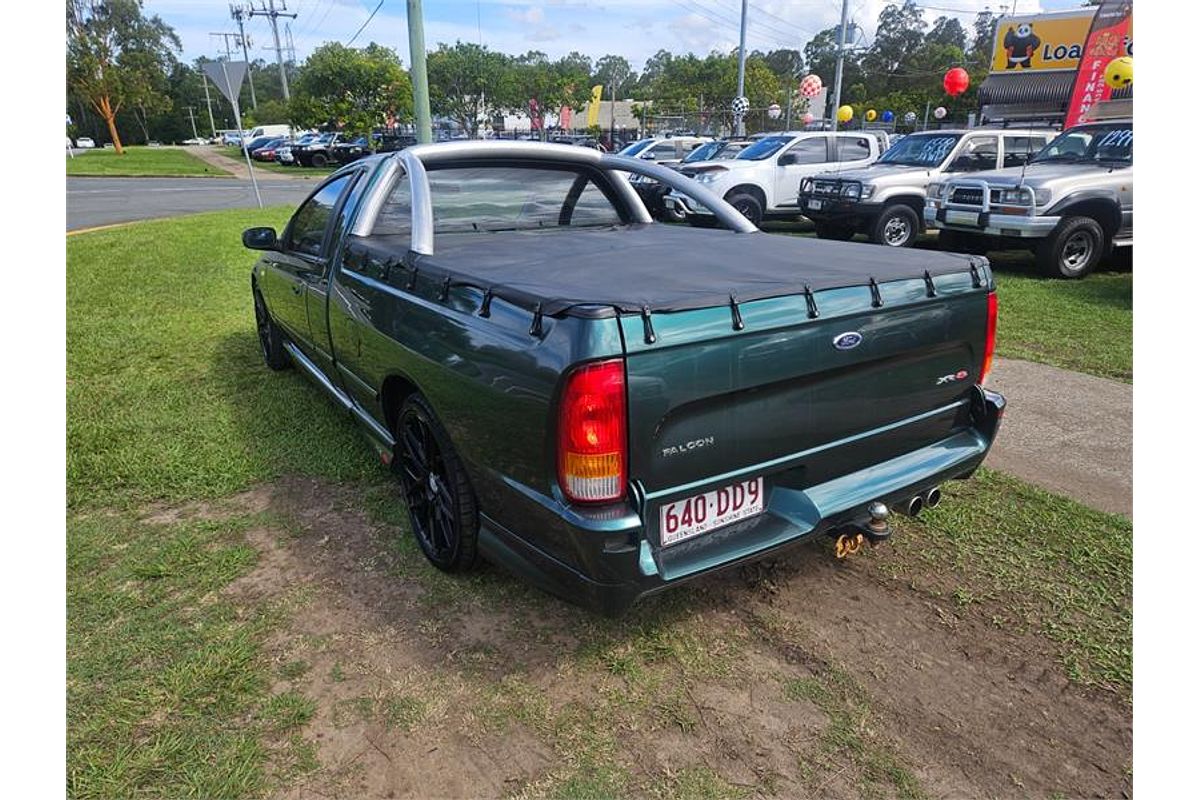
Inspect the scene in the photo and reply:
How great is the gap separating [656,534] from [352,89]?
38818mm

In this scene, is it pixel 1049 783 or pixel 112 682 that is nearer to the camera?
pixel 1049 783

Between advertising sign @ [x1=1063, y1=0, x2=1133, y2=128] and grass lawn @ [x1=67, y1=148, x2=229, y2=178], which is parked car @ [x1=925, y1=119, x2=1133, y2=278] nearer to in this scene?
advertising sign @ [x1=1063, y1=0, x2=1133, y2=128]

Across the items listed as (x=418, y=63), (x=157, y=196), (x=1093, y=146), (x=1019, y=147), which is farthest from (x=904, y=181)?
(x=157, y=196)

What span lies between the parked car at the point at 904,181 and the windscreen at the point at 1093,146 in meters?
1.03

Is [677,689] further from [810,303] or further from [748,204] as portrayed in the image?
[748,204]

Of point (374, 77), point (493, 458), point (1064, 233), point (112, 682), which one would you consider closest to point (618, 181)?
point (493, 458)

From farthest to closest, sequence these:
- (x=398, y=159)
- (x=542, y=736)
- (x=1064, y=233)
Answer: (x=1064, y=233) → (x=398, y=159) → (x=542, y=736)

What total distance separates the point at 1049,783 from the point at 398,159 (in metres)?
3.62

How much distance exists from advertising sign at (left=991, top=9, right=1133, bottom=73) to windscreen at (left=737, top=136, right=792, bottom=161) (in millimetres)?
10100

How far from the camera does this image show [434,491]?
9.85ft

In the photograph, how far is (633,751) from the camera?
7.17 ft

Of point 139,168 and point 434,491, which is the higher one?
point 139,168

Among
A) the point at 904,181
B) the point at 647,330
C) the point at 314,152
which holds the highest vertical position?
the point at 314,152

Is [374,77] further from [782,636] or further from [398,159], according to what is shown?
[782,636]
